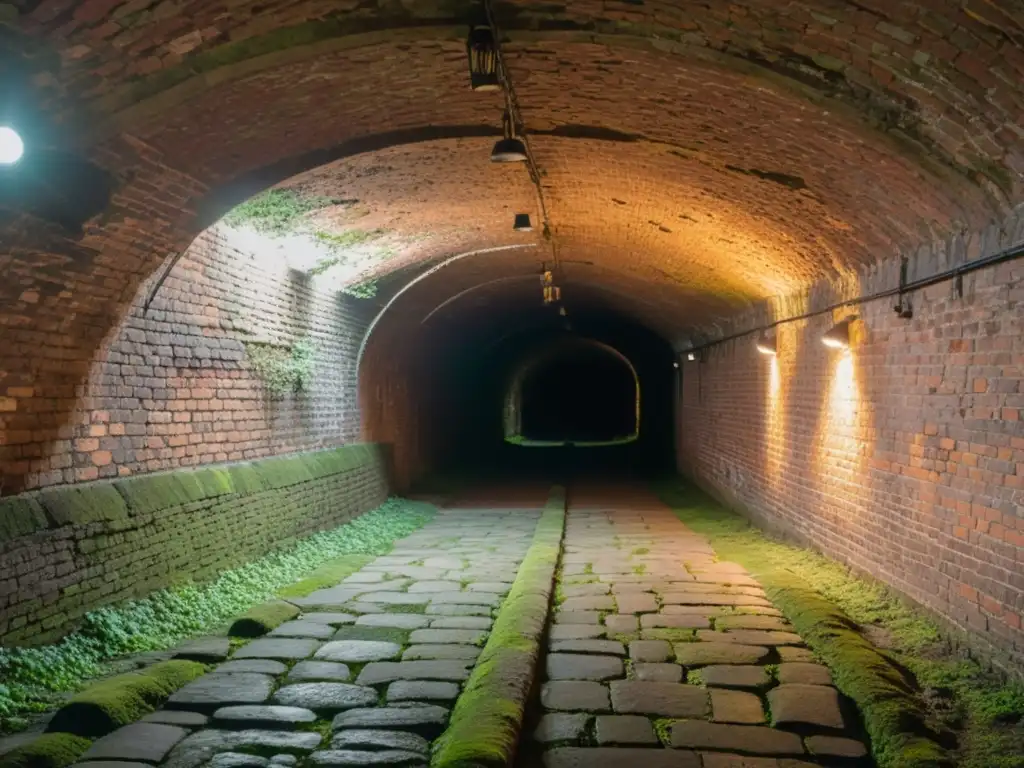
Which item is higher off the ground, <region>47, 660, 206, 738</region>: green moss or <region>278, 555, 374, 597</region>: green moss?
<region>47, 660, 206, 738</region>: green moss

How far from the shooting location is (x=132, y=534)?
6895 millimetres

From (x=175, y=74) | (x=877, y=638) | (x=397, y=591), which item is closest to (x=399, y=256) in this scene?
(x=397, y=591)

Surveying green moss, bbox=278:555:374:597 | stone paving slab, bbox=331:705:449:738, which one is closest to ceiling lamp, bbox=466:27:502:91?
stone paving slab, bbox=331:705:449:738

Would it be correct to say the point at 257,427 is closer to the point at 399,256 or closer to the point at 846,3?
the point at 399,256

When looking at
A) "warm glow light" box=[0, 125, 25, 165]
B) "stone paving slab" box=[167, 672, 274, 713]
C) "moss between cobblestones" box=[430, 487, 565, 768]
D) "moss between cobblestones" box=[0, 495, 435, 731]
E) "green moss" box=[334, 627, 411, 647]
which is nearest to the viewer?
"moss between cobblestones" box=[430, 487, 565, 768]

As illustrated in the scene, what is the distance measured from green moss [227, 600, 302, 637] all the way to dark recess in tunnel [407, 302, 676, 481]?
11.5 meters

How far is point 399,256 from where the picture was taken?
11.8m

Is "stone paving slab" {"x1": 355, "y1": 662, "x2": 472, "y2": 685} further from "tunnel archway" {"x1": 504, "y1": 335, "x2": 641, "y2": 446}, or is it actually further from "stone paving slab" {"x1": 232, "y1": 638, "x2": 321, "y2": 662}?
"tunnel archway" {"x1": 504, "y1": 335, "x2": 641, "y2": 446}

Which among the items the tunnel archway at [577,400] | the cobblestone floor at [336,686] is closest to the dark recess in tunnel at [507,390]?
the tunnel archway at [577,400]

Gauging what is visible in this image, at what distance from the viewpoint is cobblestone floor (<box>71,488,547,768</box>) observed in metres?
4.41

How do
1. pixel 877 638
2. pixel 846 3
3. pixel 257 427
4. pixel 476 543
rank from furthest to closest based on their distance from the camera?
1. pixel 476 543
2. pixel 257 427
3. pixel 877 638
4. pixel 846 3

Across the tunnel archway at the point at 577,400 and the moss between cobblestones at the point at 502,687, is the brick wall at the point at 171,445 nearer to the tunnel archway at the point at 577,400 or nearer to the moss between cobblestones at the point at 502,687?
the moss between cobblestones at the point at 502,687

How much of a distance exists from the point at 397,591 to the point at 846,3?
603 centimetres

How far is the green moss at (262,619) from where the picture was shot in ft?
21.6
